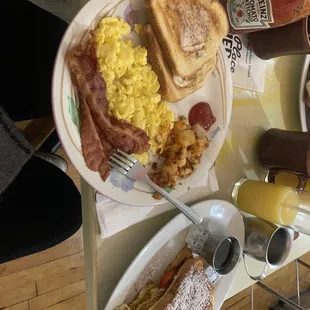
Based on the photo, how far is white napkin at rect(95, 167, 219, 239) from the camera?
0.78m

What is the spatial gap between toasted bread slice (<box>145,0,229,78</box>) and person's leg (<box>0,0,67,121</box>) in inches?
12.0

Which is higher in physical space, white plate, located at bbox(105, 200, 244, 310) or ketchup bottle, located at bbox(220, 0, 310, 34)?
ketchup bottle, located at bbox(220, 0, 310, 34)

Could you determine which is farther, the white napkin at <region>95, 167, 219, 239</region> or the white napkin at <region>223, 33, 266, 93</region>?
the white napkin at <region>223, 33, 266, 93</region>

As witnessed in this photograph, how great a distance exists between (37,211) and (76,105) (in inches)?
13.6

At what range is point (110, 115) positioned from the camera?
737 mm

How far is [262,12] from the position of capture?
2.84 feet

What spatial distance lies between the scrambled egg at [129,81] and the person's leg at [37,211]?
0.28 meters

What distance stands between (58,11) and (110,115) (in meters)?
0.54

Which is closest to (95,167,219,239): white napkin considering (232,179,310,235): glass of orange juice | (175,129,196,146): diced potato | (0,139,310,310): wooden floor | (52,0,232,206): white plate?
(52,0,232,206): white plate

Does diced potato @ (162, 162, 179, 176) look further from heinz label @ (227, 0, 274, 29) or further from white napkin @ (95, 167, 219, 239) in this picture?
heinz label @ (227, 0, 274, 29)

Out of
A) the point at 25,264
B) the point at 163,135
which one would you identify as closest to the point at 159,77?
Answer: the point at 163,135

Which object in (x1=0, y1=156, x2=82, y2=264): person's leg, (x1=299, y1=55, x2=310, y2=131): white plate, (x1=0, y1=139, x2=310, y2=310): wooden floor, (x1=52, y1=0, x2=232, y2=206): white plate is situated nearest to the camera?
(x1=52, y1=0, x2=232, y2=206): white plate

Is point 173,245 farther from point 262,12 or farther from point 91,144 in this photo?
point 262,12

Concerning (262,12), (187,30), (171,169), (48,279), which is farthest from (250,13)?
(48,279)
